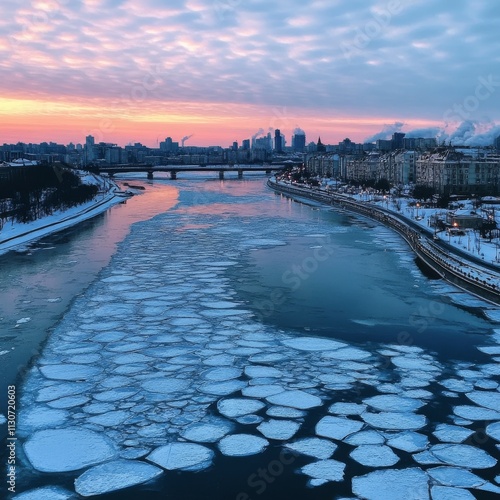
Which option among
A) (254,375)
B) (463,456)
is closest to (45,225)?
(254,375)

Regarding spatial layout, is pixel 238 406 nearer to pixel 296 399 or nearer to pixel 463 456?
pixel 296 399

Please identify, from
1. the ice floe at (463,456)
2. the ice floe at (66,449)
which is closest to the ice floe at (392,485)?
the ice floe at (463,456)

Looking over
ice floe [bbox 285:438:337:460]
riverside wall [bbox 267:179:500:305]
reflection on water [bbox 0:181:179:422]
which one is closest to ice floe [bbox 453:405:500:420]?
ice floe [bbox 285:438:337:460]

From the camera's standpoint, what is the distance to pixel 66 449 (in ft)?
20.5

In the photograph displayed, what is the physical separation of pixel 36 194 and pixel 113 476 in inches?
1364

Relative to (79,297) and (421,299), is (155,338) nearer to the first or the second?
(79,297)

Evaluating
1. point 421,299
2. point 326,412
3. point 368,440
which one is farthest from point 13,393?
point 421,299

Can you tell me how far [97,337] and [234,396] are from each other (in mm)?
3482

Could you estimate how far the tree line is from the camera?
31547 mm

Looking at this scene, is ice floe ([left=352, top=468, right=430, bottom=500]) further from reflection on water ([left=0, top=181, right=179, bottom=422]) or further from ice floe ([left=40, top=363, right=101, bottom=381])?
reflection on water ([left=0, top=181, right=179, bottom=422])

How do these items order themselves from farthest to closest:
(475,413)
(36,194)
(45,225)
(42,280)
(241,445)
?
(36,194) → (45,225) → (42,280) → (475,413) → (241,445)

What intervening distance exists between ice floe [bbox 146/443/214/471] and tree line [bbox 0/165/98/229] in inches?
910

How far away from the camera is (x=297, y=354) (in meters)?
9.29

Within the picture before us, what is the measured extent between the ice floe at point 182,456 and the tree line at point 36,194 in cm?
2312
